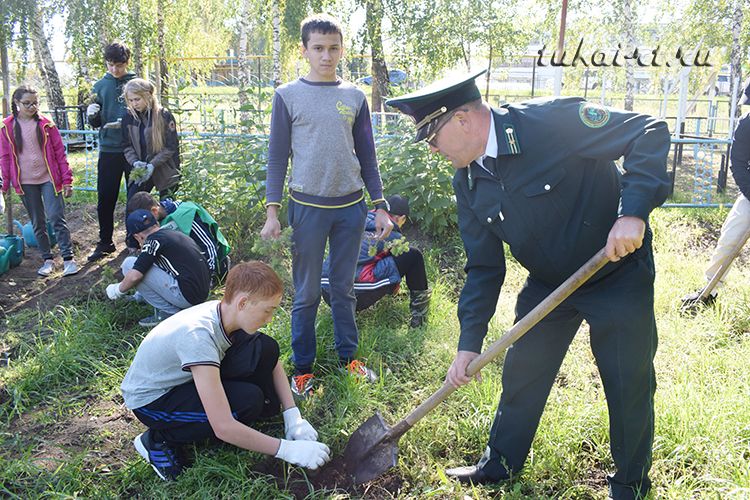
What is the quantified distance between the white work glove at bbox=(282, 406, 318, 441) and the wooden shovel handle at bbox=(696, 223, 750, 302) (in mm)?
2949

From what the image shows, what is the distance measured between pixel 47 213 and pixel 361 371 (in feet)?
11.5

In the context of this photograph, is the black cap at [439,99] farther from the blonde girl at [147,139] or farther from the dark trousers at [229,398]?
the blonde girl at [147,139]

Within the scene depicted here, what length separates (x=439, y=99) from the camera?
2020 millimetres

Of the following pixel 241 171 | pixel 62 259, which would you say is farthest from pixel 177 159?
pixel 62 259

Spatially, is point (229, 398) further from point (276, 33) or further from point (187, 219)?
point (276, 33)

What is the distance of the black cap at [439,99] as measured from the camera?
6.56 ft

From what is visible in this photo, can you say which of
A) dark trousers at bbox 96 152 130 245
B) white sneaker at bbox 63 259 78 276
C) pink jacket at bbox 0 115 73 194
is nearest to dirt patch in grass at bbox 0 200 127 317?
white sneaker at bbox 63 259 78 276

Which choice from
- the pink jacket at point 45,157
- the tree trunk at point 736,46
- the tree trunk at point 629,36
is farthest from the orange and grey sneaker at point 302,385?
the tree trunk at point 736,46

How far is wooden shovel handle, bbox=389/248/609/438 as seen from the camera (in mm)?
2020

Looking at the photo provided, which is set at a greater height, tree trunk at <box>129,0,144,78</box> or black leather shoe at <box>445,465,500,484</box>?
tree trunk at <box>129,0,144,78</box>

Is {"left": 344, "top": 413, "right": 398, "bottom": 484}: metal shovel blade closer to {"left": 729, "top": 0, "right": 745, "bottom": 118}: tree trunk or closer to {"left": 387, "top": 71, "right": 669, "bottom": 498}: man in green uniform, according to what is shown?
{"left": 387, "top": 71, "right": 669, "bottom": 498}: man in green uniform

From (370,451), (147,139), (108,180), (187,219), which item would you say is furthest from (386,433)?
(108,180)
